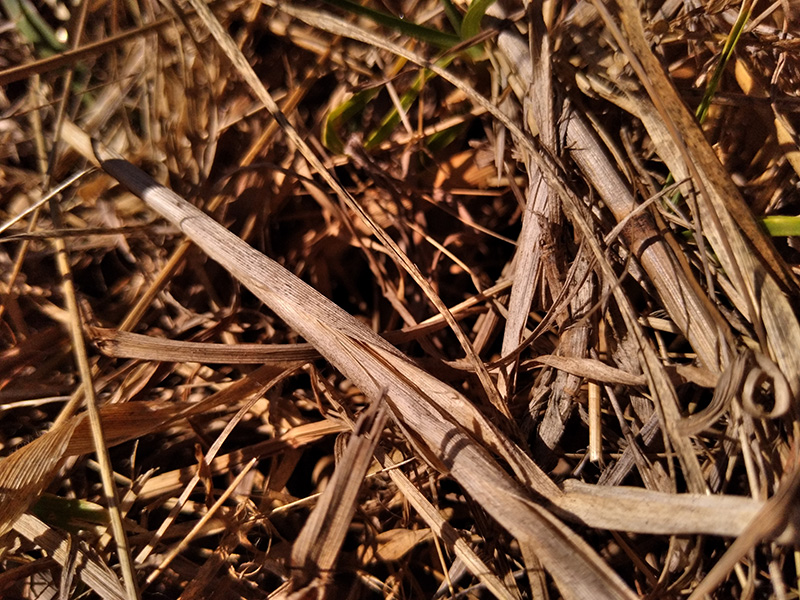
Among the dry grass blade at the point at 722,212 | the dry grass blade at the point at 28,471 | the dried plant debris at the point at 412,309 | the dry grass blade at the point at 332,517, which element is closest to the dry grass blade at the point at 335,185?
the dried plant debris at the point at 412,309

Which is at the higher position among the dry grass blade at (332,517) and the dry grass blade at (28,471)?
the dry grass blade at (28,471)

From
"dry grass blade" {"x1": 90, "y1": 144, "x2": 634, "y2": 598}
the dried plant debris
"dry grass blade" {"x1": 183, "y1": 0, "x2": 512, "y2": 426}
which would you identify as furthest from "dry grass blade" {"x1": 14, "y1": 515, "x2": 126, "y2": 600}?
"dry grass blade" {"x1": 183, "y1": 0, "x2": 512, "y2": 426}

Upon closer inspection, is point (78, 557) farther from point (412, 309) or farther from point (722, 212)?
point (722, 212)

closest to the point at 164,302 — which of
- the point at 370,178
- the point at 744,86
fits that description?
the point at 370,178

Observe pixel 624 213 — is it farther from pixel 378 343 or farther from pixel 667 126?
pixel 378 343

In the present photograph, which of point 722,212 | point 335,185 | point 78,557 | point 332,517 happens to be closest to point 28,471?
point 78,557

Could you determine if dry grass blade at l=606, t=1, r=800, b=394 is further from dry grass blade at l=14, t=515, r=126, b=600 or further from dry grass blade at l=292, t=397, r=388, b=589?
dry grass blade at l=14, t=515, r=126, b=600

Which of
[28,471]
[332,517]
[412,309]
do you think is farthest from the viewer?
[412,309]

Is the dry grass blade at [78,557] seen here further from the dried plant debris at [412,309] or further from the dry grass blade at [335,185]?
the dry grass blade at [335,185]

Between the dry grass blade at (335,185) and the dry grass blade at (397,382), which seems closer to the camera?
the dry grass blade at (397,382)
